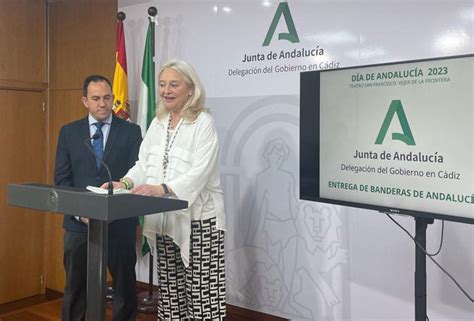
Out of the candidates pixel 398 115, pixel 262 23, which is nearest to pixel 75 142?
pixel 262 23

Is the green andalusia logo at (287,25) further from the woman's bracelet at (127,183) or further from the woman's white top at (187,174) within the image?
the woman's bracelet at (127,183)

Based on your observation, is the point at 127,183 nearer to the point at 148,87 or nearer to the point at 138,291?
the point at 148,87

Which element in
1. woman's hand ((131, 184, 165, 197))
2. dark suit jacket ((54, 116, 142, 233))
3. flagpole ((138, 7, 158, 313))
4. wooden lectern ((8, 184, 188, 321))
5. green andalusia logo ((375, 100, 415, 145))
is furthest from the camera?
flagpole ((138, 7, 158, 313))

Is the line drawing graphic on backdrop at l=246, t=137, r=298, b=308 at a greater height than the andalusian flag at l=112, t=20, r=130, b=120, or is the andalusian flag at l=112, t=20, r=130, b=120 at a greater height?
the andalusian flag at l=112, t=20, r=130, b=120

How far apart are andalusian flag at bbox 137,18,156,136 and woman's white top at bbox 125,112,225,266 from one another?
1.16 metres

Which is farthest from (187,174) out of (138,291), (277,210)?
(138,291)

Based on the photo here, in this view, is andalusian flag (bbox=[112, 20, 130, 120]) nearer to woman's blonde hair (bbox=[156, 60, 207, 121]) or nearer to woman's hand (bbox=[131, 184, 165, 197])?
woman's blonde hair (bbox=[156, 60, 207, 121])

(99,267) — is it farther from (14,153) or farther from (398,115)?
(14,153)

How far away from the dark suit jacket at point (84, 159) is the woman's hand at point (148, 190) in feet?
2.03

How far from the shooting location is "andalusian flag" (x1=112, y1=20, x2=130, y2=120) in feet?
11.9

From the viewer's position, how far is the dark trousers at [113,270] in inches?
104

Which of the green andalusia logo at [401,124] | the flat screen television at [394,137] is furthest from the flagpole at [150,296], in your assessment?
the green andalusia logo at [401,124]

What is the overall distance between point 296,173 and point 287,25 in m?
0.93

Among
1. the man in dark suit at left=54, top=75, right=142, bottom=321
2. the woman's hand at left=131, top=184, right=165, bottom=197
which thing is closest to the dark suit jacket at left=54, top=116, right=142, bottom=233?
the man in dark suit at left=54, top=75, right=142, bottom=321
